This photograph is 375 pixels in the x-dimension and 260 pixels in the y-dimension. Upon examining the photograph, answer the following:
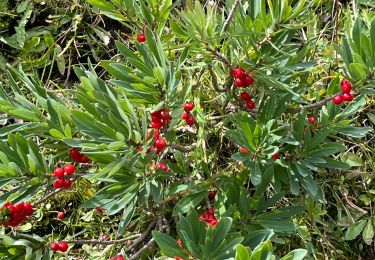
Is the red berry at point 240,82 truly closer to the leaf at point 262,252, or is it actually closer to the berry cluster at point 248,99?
the berry cluster at point 248,99

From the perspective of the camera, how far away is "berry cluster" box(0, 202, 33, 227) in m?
1.75

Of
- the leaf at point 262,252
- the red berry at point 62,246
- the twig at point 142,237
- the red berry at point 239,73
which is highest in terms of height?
the red berry at point 239,73

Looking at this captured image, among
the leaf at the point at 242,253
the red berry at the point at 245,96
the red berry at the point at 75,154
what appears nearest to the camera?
the leaf at the point at 242,253

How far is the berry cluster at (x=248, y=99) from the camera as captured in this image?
187 cm

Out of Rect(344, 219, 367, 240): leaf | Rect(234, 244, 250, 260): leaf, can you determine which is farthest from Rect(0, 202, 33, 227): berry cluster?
Rect(344, 219, 367, 240): leaf

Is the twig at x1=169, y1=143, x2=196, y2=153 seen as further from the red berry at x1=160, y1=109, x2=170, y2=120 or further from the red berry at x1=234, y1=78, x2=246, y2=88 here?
the red berry at x1=234, y1=78, x2=246, y2=88

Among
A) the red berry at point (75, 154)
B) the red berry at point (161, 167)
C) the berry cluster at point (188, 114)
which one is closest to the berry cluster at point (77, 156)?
the red berry at point (75, 154)

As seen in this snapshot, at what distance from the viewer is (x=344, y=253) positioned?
2158 mm

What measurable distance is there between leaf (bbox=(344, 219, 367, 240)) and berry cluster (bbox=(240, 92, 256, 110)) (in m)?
0.67

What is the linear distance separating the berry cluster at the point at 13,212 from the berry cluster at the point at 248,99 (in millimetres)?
831

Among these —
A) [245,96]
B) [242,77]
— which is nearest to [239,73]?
[242,77]

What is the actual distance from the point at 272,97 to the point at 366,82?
310mm

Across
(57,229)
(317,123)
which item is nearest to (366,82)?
(317,123)

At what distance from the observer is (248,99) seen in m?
1.87
